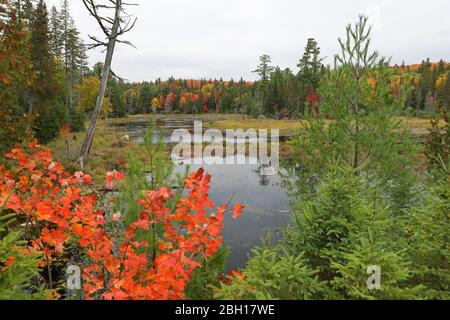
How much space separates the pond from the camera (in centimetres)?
1156

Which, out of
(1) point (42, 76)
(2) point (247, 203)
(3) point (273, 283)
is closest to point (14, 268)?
(3) point (273, 283)

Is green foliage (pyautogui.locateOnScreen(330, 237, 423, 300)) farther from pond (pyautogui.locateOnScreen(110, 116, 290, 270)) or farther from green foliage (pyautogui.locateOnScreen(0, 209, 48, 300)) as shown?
pond (pyautogui.locateOnScreen(110, 116, 290, 270))

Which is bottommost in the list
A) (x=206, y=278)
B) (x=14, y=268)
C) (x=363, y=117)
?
(x=206, y=278)

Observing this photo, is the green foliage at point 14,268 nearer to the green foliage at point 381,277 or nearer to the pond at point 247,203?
A: the green foliage at point 381,277

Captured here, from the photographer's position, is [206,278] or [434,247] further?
[206,278]

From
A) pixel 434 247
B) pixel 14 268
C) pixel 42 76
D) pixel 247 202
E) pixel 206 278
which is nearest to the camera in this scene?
pixel 14 268

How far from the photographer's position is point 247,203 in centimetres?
1619

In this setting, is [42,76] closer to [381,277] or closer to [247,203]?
[247,203]

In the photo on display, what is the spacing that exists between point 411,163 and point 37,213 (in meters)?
8.44

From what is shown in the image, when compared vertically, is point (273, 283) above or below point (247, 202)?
above

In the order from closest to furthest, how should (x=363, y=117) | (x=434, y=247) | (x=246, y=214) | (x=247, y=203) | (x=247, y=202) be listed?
1. (x=434, y=247)
2. (x=363, y=117)
3. (x=246, y=214)
4. (x=247, y=203)
5. (x=247, y=202)

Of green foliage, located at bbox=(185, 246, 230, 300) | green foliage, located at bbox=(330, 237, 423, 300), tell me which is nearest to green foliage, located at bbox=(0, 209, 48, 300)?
green foliage, located at bbox=(185, 246, 230, 300)

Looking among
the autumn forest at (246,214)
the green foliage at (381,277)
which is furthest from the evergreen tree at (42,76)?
the green foliage at (381,277)

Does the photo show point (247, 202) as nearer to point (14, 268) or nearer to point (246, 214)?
point (246, 214)
